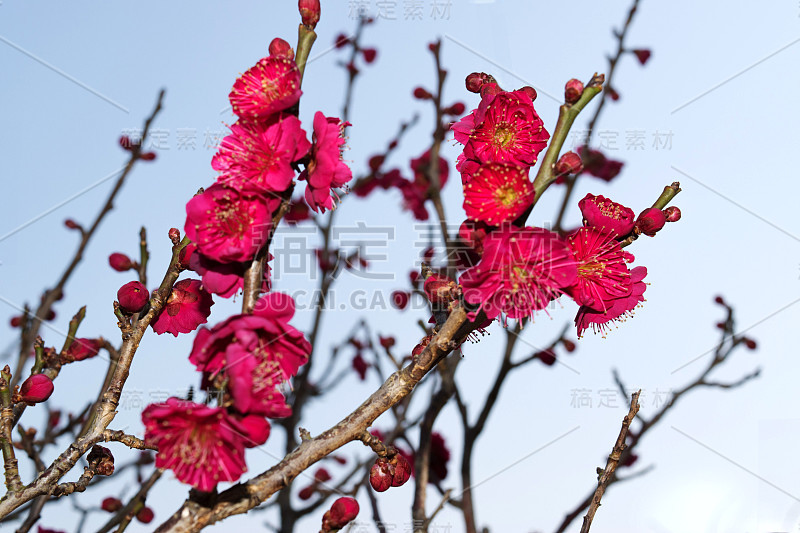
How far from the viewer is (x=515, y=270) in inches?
34.9

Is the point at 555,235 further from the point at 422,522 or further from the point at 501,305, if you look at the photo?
the point at 422,522

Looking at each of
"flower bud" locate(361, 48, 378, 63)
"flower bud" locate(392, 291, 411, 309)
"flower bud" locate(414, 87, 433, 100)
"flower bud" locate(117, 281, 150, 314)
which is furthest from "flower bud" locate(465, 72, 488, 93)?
"flower bud" locate(361, 48, 378, 63)

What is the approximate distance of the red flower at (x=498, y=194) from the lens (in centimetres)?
85

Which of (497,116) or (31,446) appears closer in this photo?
(497,116)

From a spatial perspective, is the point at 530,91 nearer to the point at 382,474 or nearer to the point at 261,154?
the point at 261,154

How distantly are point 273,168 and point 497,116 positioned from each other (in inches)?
17.2

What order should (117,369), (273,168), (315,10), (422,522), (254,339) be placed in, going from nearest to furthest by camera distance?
(254,339), (273,168), (315,10), (117,369), (422,522)

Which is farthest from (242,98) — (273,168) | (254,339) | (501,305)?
(501,305)

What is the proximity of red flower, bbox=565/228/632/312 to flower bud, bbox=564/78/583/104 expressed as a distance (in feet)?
0.80

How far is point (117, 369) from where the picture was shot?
1174 mm

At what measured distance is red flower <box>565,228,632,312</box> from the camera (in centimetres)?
108

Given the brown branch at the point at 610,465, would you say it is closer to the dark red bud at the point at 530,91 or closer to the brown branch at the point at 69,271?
the dark red bud at the point at 530,91

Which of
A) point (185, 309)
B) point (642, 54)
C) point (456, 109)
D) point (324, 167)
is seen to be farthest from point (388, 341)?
point (324, 167)

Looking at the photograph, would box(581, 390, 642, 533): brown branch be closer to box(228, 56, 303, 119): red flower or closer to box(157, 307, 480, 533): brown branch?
box(157, 307, 480, 533): brown branch
